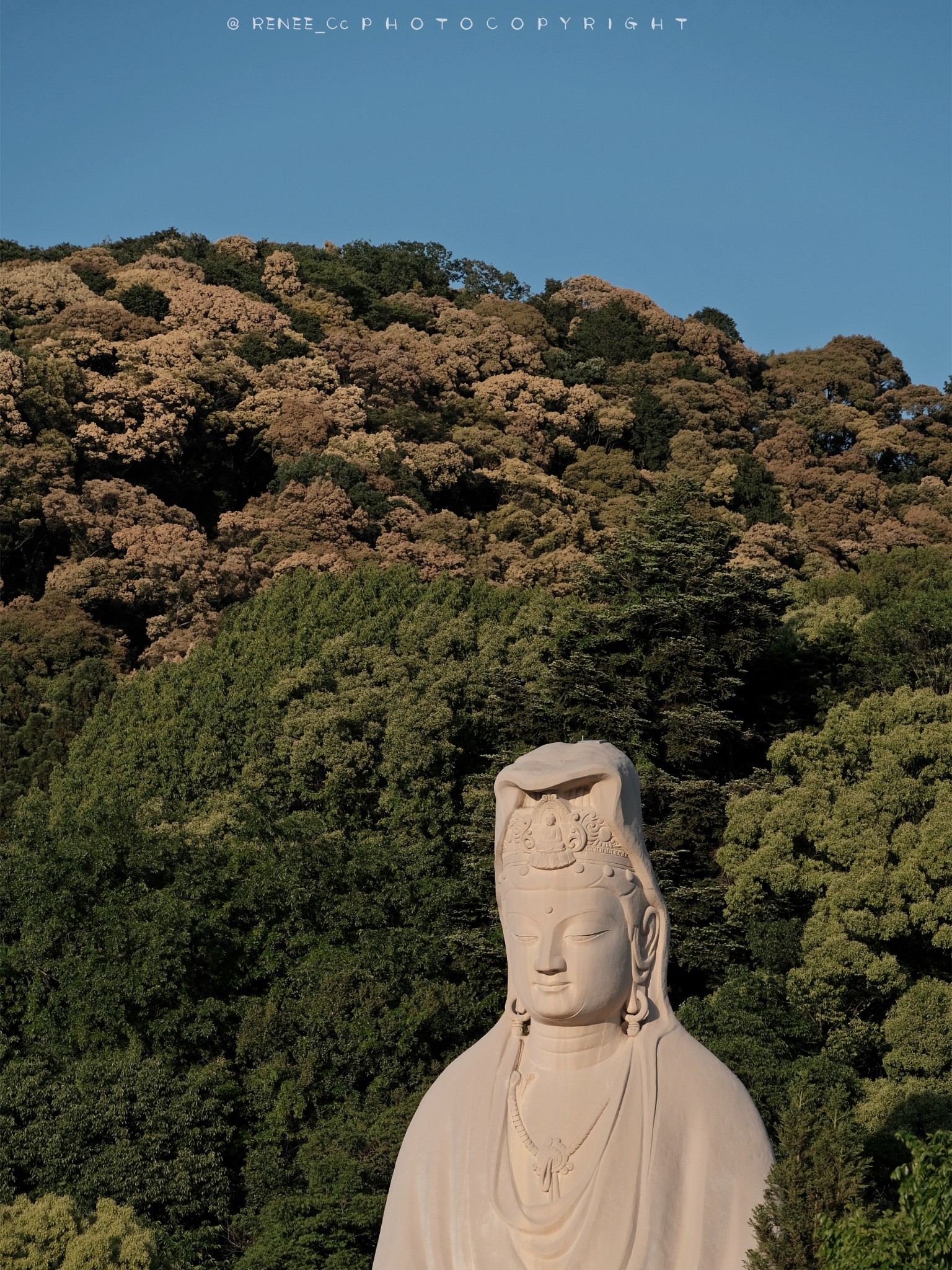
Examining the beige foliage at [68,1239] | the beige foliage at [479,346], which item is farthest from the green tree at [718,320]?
the beige foliage at [68,1239]

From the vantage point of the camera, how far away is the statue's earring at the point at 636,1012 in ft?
24.9

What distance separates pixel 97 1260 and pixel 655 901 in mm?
10213

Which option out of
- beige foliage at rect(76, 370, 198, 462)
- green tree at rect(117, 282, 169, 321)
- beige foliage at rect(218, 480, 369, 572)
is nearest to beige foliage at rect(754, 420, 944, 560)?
beige foliage at rect(218, 480, 369, 572)

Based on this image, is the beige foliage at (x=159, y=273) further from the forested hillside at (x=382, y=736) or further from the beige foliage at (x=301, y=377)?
the beige foliage at (x=301, y=377)

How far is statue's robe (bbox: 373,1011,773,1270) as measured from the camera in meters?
7.12

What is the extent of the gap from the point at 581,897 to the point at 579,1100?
34.2 inches

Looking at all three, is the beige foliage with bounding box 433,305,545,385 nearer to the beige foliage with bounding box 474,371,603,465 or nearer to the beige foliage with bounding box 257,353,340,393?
the beige foliage with bounding box 474,371,603,465

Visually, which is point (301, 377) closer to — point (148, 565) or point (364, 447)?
point (364, 447)

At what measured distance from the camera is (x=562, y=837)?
7.55m

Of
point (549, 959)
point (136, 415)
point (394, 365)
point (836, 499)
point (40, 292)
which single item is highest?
point (40, 292)

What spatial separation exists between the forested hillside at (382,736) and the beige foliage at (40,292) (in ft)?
0.60

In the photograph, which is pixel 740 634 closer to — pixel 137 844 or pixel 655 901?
pixel 137 844

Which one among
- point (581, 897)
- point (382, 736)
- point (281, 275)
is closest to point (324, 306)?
point (281, 275)

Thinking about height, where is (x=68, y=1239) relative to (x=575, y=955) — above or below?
below
